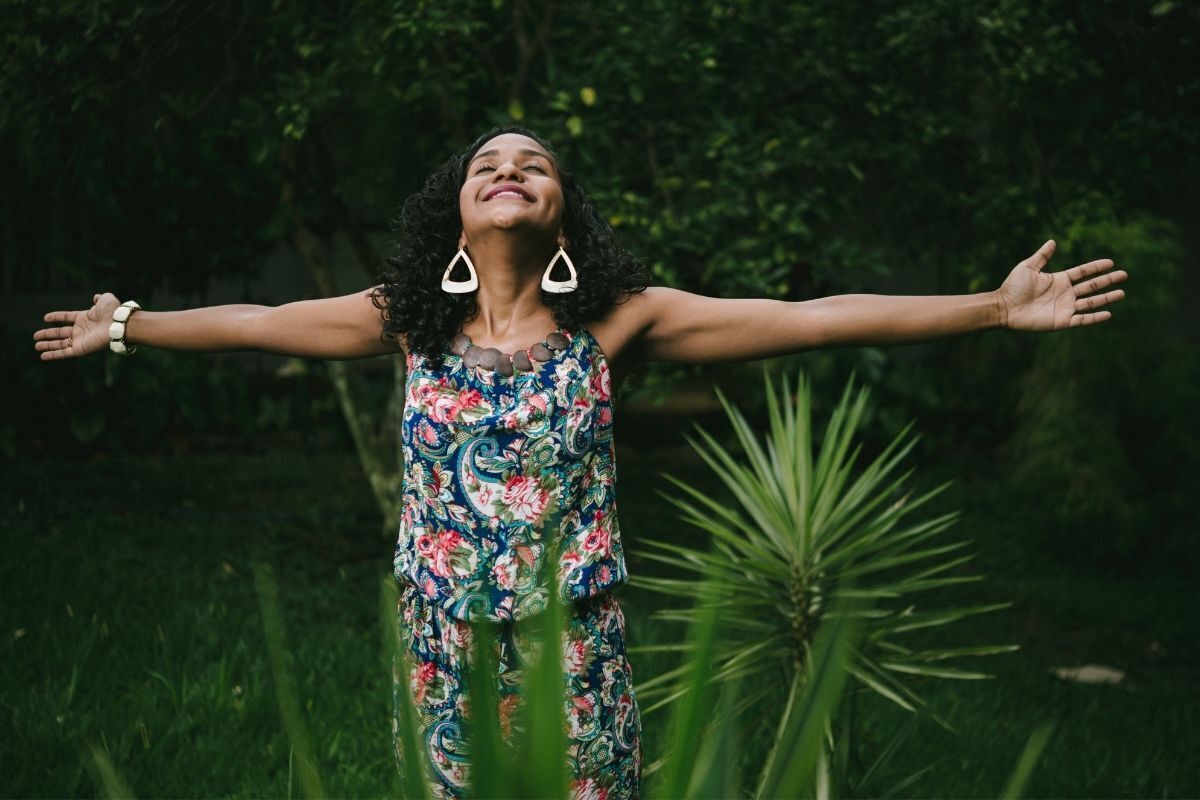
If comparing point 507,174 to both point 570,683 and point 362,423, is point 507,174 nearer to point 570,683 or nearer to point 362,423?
point 570,683

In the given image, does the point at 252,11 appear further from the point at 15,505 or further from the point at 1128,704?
the point at 1128,704

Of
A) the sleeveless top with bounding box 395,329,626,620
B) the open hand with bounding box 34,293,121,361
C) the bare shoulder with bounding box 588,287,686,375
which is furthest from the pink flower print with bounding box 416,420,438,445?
the open hand with bounding box 34,293,121,361

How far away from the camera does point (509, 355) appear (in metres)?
2.06

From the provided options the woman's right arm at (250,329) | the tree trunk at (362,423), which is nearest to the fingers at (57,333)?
the woman's right arm at (250,329)

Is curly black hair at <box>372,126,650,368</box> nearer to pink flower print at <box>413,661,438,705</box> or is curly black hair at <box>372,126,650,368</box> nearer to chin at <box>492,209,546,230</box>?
chin at <box>492,209,546,230</box>

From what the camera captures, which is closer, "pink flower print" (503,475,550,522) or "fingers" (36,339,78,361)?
"pink flower print" (503,475,550,522)

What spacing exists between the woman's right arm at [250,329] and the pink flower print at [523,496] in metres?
0.43

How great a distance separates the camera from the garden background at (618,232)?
12.9 ft

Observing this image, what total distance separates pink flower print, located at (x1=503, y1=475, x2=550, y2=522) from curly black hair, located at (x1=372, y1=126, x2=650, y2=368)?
0.84 ft

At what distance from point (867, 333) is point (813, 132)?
2.77m

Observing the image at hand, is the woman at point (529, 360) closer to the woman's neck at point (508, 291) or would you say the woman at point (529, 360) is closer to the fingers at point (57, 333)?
the woman's neck at point (508, 291)

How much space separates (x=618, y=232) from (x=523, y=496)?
8.56 feet

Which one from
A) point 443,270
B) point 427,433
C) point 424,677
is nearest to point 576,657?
point 424,677

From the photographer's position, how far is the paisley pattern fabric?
2.00 m
